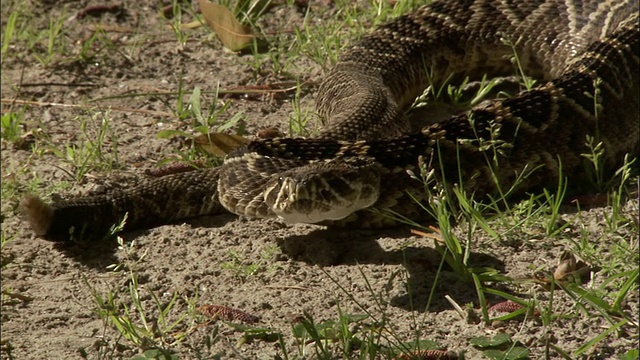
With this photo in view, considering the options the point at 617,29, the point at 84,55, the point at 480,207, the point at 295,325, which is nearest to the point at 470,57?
the point at 617,29

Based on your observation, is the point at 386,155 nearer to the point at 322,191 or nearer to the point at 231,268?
the point at 322,191

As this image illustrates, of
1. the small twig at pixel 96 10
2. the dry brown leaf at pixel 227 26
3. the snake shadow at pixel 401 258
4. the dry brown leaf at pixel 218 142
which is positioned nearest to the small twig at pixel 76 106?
the dry brown leaf at pixel 218 142

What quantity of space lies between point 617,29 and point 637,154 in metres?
0.95

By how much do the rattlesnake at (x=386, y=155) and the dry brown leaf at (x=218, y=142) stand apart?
1.03ft

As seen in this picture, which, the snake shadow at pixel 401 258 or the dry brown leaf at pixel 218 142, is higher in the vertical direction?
the snake shadow at pixel 401 258

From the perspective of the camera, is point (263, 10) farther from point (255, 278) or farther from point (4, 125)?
→ point (255, 278)

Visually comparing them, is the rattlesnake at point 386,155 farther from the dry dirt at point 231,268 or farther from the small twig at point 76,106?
the small twig at point 76,106

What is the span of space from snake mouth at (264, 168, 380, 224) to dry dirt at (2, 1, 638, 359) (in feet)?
0.77

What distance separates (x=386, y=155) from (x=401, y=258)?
56 centimetres

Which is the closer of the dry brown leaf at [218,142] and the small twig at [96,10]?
the dry brown leaf at [218,142]

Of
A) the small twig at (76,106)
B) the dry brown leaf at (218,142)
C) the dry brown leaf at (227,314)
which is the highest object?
the dry brown leaf at (227,314)

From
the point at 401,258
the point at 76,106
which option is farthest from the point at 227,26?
the point at 401,258

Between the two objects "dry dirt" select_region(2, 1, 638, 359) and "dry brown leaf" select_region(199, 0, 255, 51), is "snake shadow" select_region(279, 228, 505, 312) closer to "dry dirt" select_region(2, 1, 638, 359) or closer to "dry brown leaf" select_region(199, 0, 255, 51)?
"dry dirt" select_region(2, 1, 638, 359)

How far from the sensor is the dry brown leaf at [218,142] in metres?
5.49
